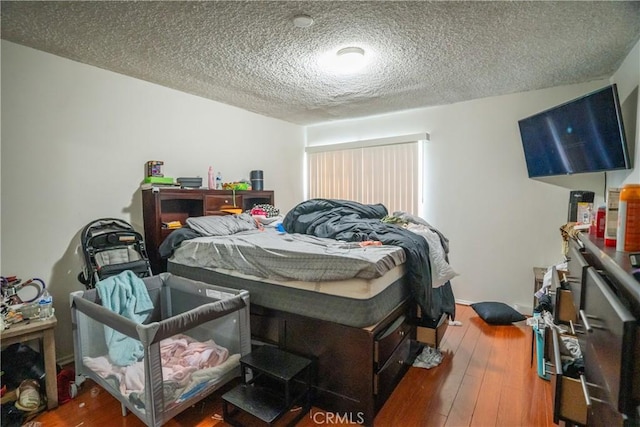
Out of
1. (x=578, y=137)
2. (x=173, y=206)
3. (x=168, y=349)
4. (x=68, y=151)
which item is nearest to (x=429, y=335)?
(x=168, y=349)

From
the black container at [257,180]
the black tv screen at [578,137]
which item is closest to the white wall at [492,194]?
the black tv screen at [578,137]

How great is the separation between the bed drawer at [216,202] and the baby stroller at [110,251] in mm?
697

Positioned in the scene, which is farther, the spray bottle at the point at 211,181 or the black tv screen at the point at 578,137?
the spray bottle at the point at 211,181

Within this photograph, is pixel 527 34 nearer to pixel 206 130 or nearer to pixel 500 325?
pixel 500 325

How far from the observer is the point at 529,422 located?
1690 millimetres

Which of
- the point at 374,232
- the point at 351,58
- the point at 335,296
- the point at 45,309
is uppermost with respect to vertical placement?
the point at 351,58

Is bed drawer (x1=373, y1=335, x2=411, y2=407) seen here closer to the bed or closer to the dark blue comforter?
the bed

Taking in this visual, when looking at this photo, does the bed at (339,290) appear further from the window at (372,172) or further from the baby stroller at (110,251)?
the window at (372,172)

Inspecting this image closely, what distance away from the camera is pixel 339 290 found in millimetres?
1707

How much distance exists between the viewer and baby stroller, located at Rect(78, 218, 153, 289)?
7.35 feet

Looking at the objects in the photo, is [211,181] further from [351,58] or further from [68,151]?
[351,58]

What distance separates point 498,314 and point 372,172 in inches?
84.7

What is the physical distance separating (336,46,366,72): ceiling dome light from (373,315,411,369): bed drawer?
1832mm

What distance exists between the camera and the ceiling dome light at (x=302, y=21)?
5.81 ft
